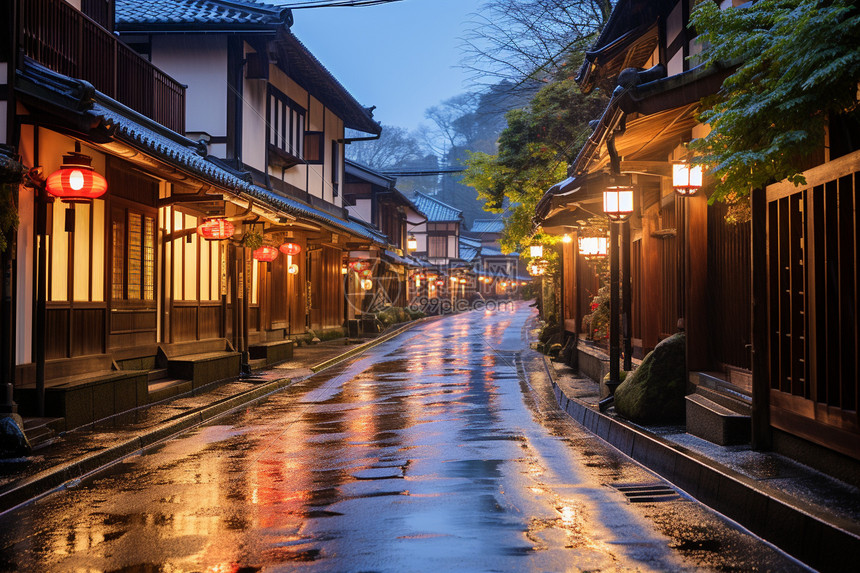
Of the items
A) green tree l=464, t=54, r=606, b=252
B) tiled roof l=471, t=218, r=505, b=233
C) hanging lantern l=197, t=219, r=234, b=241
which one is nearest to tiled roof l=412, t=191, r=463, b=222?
tiled roof l=471, t=218, r=505, b=233

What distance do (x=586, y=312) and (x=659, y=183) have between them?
895 cm

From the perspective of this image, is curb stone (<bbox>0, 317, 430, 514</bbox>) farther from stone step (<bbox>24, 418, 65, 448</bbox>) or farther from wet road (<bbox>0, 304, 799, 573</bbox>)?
stone step (<bbox>24, 418, 65, 448</bbox>)

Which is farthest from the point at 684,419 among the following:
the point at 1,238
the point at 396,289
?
the point at 396,289

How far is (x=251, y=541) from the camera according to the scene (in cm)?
671

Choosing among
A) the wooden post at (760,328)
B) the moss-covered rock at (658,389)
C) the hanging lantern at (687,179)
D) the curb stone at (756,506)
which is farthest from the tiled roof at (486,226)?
the wooden post at (760,328)

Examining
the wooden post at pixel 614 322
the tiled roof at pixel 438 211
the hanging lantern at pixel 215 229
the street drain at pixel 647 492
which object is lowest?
the street drain at pixel 647 492

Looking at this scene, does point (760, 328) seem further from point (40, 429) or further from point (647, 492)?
point (40, 429)

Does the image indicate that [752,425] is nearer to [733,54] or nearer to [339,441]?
[733,54]

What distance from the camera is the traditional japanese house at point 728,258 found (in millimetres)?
7793

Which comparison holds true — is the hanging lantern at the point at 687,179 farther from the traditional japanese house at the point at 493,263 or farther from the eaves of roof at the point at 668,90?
the traditional japanese house at the point at 493,263

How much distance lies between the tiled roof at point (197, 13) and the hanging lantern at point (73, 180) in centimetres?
1279

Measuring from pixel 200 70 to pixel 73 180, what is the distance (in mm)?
13784

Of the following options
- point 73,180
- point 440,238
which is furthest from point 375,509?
point 440,238

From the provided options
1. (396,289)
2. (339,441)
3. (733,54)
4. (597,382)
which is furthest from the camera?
(396,289)
